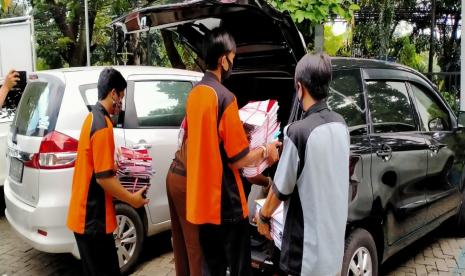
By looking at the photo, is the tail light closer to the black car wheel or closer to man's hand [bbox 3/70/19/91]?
man's hand [bbox 3/70/19/91]

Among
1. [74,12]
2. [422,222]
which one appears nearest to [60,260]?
[422,222]

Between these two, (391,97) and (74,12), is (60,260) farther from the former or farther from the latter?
(74,12)

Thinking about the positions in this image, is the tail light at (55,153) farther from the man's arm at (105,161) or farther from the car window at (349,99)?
the car window at (349,99)

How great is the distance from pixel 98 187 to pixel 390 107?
7.52 feet

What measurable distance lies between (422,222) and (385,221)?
0.77 meters

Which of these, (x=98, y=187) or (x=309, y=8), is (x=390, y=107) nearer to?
(x=309, y=8)

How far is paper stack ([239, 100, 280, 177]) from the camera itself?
259 centimetres

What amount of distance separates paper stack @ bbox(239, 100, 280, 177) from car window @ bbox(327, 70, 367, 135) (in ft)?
2.30

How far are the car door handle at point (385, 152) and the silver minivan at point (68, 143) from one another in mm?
1966

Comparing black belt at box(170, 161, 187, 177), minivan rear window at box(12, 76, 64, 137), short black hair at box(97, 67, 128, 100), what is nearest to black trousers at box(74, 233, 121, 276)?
black belt at box(170, 161, 187, 177)

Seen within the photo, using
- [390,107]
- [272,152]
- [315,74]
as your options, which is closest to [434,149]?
[390,107]

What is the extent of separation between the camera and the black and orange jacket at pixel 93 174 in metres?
2.63

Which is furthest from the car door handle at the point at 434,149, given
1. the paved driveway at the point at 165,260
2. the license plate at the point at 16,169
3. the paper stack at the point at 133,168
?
the license plate at the point at 16,169

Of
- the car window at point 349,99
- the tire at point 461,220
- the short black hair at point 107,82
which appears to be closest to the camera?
the short black hair at point 107,82
